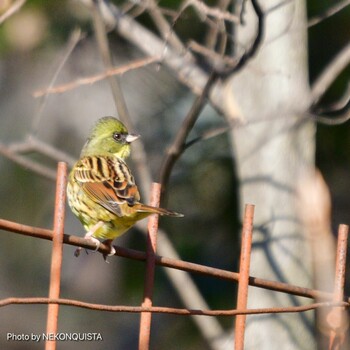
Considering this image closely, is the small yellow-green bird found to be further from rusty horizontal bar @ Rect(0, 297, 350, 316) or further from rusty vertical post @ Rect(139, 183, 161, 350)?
rusty horizontal bar @ Rect(0, 297, 350, 316)

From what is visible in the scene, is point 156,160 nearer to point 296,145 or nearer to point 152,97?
point 152,97

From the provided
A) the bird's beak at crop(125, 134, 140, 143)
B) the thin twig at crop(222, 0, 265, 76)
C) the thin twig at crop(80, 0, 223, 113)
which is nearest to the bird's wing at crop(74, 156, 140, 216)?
the bird's beak at crop(125, 134, 140, 143)

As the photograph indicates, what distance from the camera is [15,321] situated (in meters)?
8.95

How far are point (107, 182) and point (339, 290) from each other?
4.44 feet

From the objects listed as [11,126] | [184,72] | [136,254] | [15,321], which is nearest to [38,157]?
[11,126]

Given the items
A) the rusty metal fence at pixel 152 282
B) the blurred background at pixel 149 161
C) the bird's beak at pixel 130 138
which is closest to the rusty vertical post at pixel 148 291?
the rusty metal fence at pixel 152 282

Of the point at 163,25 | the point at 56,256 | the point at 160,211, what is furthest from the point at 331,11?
the point at 56,256

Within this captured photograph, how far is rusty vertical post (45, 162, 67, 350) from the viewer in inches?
94.6

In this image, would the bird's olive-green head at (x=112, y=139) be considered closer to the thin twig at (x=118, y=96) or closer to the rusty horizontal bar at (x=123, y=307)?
the thin twig at (x=118, y=96)

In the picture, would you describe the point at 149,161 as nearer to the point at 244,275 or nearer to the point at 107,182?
the point at 107,182

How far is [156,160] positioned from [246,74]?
6.93 feet

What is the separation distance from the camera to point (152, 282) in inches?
104

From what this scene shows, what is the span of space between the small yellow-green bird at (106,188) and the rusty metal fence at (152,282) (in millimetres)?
404

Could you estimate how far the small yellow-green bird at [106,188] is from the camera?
3.61m
